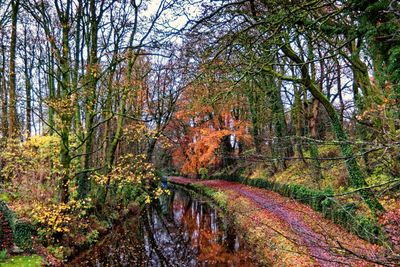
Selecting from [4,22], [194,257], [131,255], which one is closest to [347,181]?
[194,257]

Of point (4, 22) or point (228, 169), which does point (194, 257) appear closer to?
point (4, 22)

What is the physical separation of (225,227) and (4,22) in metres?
15.2

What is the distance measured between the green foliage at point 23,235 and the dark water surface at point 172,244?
163cm

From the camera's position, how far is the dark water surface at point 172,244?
11359 millimetres

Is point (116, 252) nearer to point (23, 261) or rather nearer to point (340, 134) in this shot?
point (23, 261)

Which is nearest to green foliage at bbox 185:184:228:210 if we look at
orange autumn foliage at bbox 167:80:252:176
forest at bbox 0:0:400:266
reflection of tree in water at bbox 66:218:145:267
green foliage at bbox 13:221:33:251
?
forest at bbox 0:0:400:266

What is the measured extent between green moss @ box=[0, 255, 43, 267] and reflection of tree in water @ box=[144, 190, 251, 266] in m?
3.65

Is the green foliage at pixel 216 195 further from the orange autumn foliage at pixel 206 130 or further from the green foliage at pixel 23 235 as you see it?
the green foliage at pixel 23 235

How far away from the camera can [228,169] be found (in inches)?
1307

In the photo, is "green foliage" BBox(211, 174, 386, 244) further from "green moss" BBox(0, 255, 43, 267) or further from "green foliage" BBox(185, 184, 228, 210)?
"green moss" BBox(0, 255, 43, 267)

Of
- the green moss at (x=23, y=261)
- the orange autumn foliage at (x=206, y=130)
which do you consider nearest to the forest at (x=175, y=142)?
the green moss at (x=23, y=261)

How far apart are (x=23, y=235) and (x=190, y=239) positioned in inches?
273

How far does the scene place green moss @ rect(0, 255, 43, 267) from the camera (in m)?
8.85

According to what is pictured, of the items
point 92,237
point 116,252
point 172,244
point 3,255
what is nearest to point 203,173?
point 172,244
